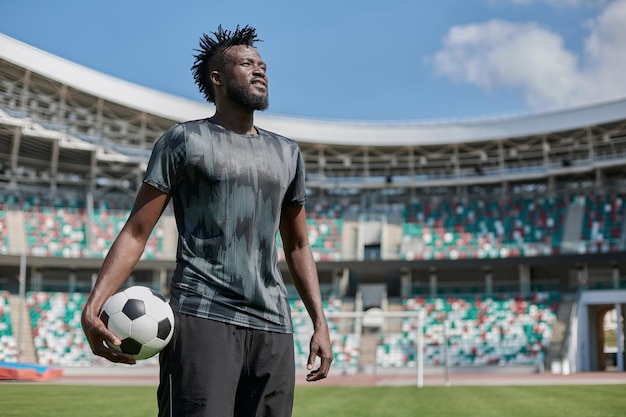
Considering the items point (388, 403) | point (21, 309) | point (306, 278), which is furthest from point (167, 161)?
point (21, 309)

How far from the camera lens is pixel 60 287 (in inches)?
1467

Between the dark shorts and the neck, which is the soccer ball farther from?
the neck

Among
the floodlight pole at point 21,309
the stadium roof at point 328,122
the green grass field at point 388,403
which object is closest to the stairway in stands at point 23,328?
the floodlight pole at point 21,309

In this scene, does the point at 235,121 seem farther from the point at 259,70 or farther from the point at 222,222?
the point at 222,222

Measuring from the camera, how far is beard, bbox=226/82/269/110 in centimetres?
345

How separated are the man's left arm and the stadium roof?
33815 millimetres

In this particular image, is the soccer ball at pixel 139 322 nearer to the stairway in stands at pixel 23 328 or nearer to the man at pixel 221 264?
the man at pixel 221 264

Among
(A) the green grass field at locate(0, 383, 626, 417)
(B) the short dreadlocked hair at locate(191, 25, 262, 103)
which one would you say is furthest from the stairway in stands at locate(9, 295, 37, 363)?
(B) the short dreadlocked hair at locate(191, 25, 262, 103)

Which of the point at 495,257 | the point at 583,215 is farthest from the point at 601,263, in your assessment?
the point at 495,257

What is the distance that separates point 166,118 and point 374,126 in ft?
37.4

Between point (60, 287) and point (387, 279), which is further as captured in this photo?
point (387, 279)

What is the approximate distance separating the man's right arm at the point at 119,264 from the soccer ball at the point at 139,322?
0.06m

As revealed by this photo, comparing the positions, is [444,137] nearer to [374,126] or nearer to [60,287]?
[374,126]

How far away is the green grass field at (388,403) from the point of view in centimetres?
1348
